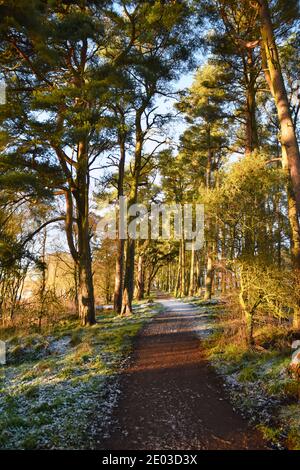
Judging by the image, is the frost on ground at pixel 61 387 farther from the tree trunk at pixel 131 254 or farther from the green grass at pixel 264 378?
the tree trunk at pixel 131 254

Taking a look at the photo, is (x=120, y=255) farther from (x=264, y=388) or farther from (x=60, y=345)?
(x=264, y=388)

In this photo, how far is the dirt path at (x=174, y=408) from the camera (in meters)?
4.98

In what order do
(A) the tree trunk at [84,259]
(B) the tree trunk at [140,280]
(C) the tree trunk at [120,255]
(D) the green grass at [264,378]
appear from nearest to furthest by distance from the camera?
1. (D) the green grass at [264,378]
2. (A) the tree trunk at [84,259]
3. (C) the tree trunk at [120,255]
4. (B) the tree trunk at [140,280]

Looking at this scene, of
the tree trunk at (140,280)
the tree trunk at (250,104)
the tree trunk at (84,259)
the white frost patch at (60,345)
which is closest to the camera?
the white frost patch at (60,345)

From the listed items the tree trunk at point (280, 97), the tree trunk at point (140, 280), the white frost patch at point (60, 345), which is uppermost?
the tree trunk at point (280, 97)

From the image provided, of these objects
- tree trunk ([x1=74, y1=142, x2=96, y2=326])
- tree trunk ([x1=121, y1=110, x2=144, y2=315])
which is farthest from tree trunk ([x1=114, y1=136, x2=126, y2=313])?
tree trunk ([x1=74, y1=142, x2=96, y2=326])

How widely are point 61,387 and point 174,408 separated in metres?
2.52

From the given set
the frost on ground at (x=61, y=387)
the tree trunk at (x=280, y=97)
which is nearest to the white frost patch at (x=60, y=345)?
the frost on ground at (x=61, y=387)

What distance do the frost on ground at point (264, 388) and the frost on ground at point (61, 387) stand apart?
2.53 metres

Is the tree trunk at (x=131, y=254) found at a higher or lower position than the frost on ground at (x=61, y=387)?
higher
